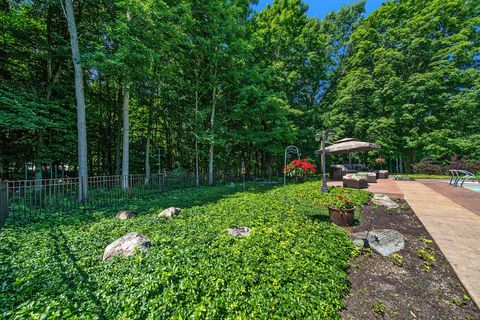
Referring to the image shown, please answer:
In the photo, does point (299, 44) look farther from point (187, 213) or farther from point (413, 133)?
point (187, 213)

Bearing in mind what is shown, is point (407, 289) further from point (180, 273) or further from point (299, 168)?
point (299, 168)

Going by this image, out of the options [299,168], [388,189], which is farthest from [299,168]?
[388,189]

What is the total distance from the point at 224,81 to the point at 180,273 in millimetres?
10995

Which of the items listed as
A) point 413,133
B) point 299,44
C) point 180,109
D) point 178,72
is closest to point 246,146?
point 180,109

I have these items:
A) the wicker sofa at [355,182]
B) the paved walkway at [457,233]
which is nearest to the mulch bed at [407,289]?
the paved walkway at [457,233]

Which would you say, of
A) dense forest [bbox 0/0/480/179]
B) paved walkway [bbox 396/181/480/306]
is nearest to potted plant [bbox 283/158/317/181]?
dense forest [bbox 0/0/480/179]

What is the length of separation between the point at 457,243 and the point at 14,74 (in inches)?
624

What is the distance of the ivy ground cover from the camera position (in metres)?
1.83

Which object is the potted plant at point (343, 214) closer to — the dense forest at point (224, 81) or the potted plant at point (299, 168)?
the potted plant at point (299, 168)

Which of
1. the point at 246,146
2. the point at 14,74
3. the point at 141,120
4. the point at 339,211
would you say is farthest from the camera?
the point at 246,146

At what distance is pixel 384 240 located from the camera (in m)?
3.54

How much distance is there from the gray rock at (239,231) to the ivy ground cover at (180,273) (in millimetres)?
159

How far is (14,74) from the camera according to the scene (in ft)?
27.5

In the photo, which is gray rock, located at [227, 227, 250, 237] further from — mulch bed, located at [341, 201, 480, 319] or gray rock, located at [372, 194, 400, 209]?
gray rock, located at [372, 194, 400, 209]
